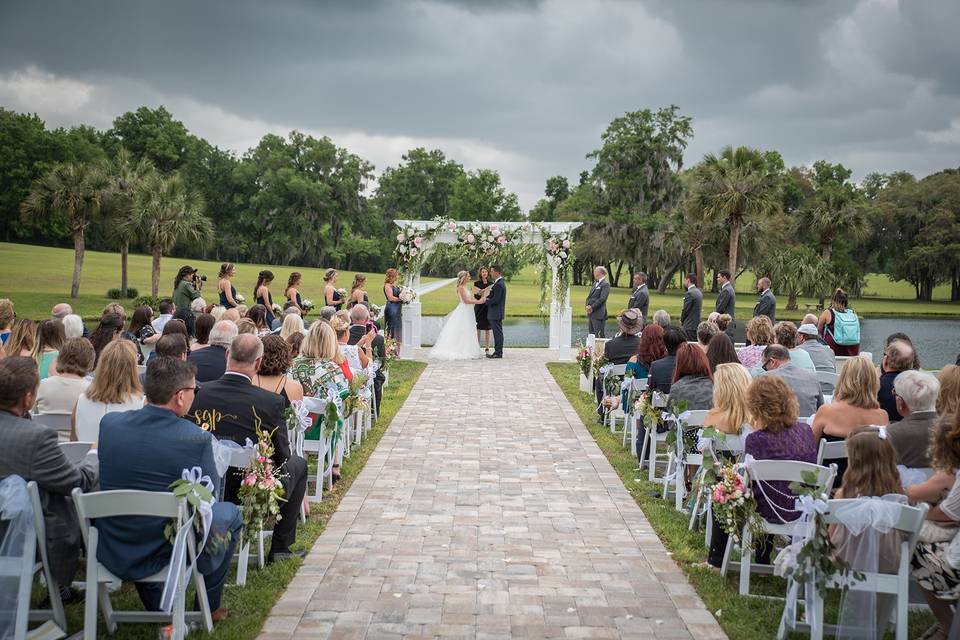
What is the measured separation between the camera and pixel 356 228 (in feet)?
233

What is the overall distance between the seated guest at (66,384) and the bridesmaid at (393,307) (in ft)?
36.8

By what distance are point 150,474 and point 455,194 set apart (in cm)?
6994

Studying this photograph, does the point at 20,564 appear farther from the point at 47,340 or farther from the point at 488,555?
the point at 47,340

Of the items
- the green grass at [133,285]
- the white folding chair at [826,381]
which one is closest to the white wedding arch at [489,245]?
the white folding chair at [826,381]

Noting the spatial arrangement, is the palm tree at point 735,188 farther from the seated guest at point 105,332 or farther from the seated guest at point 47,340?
the seated guest at point 47,340

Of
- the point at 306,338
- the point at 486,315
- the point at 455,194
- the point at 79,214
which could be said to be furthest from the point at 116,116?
the point at 306,338

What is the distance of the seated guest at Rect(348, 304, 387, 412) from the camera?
10.6 meters

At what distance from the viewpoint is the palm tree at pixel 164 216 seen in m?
29.2

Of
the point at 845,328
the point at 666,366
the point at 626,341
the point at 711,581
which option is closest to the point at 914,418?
the point at 711,581

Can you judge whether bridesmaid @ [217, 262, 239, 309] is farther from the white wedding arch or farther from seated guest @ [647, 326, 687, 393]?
seated guest @ [647, 326, 687, 393]

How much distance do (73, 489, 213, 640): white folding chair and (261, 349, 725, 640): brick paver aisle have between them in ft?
1.79

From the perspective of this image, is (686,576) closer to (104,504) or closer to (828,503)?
(828,503)

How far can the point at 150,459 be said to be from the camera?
13.2ft

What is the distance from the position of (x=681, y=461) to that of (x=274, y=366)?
3.48 metres
